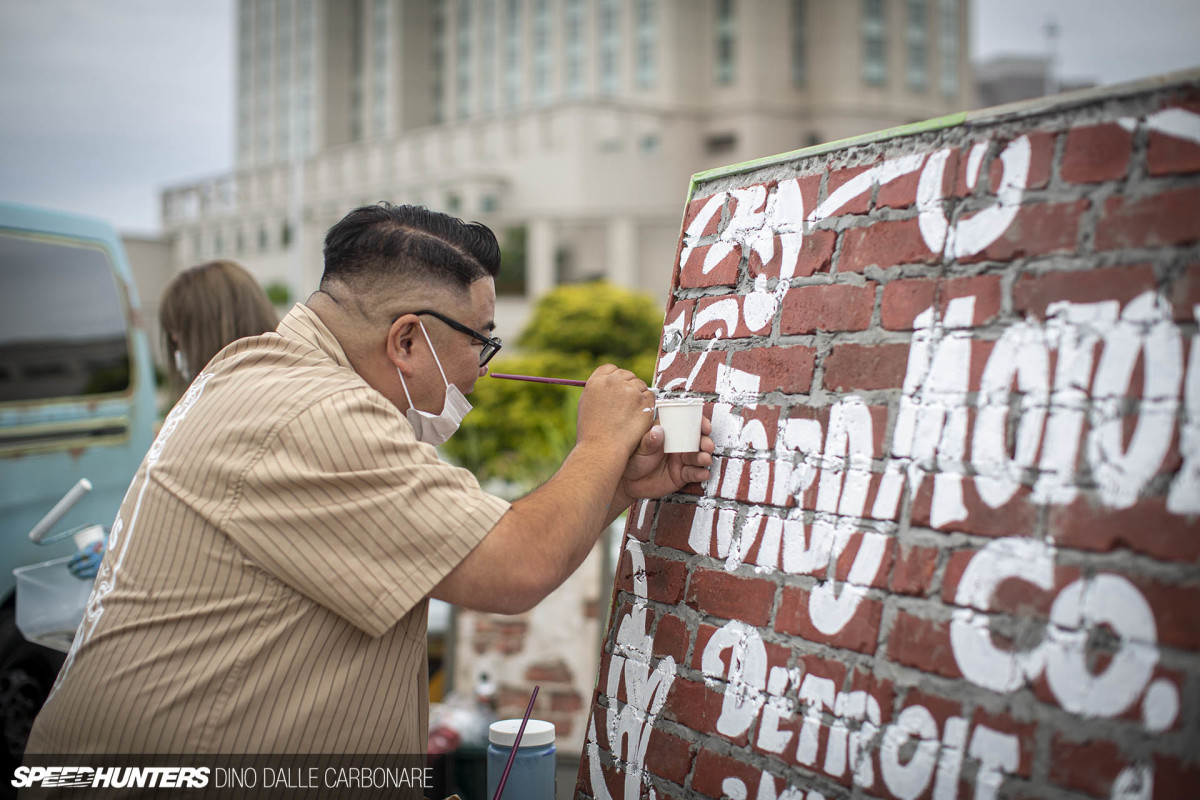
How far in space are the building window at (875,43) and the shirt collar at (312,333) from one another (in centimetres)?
4600

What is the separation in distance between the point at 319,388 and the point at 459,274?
0.43 metres

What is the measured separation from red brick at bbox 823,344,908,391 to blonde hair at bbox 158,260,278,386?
7.13ft

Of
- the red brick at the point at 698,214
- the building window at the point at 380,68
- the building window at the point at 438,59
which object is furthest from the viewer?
the building window at the point at 438,59

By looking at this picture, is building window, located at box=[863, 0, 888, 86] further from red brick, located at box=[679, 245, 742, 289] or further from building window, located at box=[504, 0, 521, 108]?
red brick, located at box=[679, 245, 742, 289]

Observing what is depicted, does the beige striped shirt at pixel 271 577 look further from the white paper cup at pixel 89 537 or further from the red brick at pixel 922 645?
the white paper cup at pixel 89 537

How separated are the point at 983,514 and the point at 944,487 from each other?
0.07m

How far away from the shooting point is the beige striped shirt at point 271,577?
1.66 meters

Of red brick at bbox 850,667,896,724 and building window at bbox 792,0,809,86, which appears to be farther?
building window at bbox 792,0,809,86

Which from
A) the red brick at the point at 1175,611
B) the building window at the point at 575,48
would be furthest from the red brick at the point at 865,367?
the building window at the point at 575,48

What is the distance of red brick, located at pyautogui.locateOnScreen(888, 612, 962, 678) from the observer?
1.41 meters

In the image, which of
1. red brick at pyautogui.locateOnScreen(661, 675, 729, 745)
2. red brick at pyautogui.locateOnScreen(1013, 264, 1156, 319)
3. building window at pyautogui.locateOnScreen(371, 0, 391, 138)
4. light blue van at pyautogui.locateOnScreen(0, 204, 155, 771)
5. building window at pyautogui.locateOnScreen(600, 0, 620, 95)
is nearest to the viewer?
red brick at pyautogui.locateOnScreen(1013, 264, 1156, 319)

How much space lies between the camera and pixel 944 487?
1.46 metres

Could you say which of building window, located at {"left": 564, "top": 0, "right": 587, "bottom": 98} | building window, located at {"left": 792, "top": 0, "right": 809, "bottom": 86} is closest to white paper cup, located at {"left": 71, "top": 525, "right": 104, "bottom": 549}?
building window, located at {"left": 792, "top": 0, "right": 809, "bottom": 86}

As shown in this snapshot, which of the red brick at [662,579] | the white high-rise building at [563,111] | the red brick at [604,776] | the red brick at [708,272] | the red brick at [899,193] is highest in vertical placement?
the white high-rise building at [563,111]
